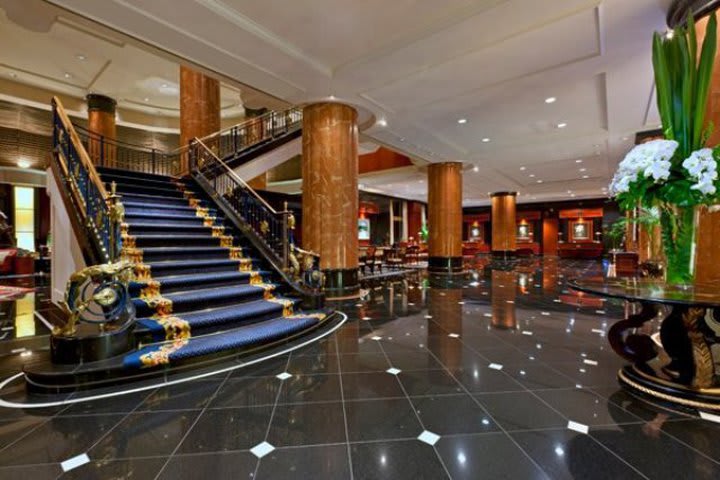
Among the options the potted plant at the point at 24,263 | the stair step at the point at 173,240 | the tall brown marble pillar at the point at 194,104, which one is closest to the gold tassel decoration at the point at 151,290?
the stair step at the point at 173,240

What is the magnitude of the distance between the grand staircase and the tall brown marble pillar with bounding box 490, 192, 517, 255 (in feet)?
48.4

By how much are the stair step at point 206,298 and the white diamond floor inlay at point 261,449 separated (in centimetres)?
226

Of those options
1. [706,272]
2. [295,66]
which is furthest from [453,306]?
[295,66]

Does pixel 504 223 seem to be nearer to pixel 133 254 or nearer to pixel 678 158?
pixel 678 158

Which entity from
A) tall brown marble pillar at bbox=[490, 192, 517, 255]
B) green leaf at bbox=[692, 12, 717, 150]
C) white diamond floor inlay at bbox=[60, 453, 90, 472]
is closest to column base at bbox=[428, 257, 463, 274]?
green leaf at bbox=[692, 12, 717, 150]

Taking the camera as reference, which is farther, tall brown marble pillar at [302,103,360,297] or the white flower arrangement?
tall brown marble pillar at [302,103,360,297]

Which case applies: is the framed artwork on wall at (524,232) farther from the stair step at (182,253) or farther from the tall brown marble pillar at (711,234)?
the stair step at (182,253)

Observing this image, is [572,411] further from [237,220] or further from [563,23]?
[237,220]

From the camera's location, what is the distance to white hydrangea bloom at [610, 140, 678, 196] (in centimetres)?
208

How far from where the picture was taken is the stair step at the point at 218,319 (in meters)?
3.04

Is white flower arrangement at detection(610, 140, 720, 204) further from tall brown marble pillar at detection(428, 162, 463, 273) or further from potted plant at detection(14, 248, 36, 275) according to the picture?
potted plant at detection(14, 248, 36, 275)

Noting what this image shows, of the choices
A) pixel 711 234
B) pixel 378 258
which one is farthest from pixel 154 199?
pixel 711 234

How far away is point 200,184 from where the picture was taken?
6777mm

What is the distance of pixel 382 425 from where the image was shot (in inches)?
77.7
